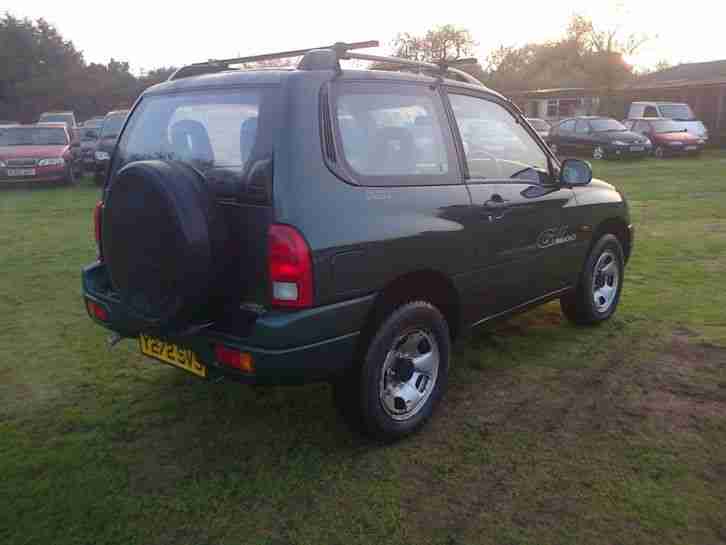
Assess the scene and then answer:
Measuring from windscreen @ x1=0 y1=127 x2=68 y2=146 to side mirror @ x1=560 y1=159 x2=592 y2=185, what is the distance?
15.0m

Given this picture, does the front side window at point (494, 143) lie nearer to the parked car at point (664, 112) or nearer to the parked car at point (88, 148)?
the parked car at point (88, 148)

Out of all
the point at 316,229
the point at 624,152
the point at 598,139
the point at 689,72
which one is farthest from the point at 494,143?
the point at 689,72

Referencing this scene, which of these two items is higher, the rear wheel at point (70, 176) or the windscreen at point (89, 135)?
the windscreen at point (89, 135)

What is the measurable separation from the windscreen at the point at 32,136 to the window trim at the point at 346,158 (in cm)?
1500

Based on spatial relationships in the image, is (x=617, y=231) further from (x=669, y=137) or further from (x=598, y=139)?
(x=669, y=137)

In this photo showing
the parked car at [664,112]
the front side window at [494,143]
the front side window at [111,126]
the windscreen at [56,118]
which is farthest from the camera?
the windscreen at [56,118]

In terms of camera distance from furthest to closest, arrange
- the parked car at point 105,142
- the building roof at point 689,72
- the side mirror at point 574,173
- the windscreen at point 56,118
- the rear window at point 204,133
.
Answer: the building roof at point 689,72
the windscreen at point 56,118
the parked car at point 105,142
the side mirror at point 574,173
the rear window at point 204,133

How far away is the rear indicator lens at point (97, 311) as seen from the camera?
11.4 feet

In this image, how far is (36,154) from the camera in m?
15.2

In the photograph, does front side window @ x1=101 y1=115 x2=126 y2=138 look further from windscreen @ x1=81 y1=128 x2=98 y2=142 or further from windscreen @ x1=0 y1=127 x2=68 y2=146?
windscreen @ x1=81 y1=128 x2=98 y2=142

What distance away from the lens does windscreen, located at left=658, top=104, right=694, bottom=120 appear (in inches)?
955

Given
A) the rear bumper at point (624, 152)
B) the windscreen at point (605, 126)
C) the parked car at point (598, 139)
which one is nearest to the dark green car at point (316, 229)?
the rear bumper at point (624, 152)

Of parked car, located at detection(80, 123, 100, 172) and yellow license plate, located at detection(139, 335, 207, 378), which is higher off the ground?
parked car, located at detection(80, 123, 100, 172)

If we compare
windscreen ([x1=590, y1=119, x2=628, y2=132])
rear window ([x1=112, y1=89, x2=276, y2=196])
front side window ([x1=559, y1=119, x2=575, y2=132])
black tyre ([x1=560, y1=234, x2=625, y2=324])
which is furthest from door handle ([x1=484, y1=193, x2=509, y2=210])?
front side window ([x1=559, y1=119, x2=575, y2=132])
